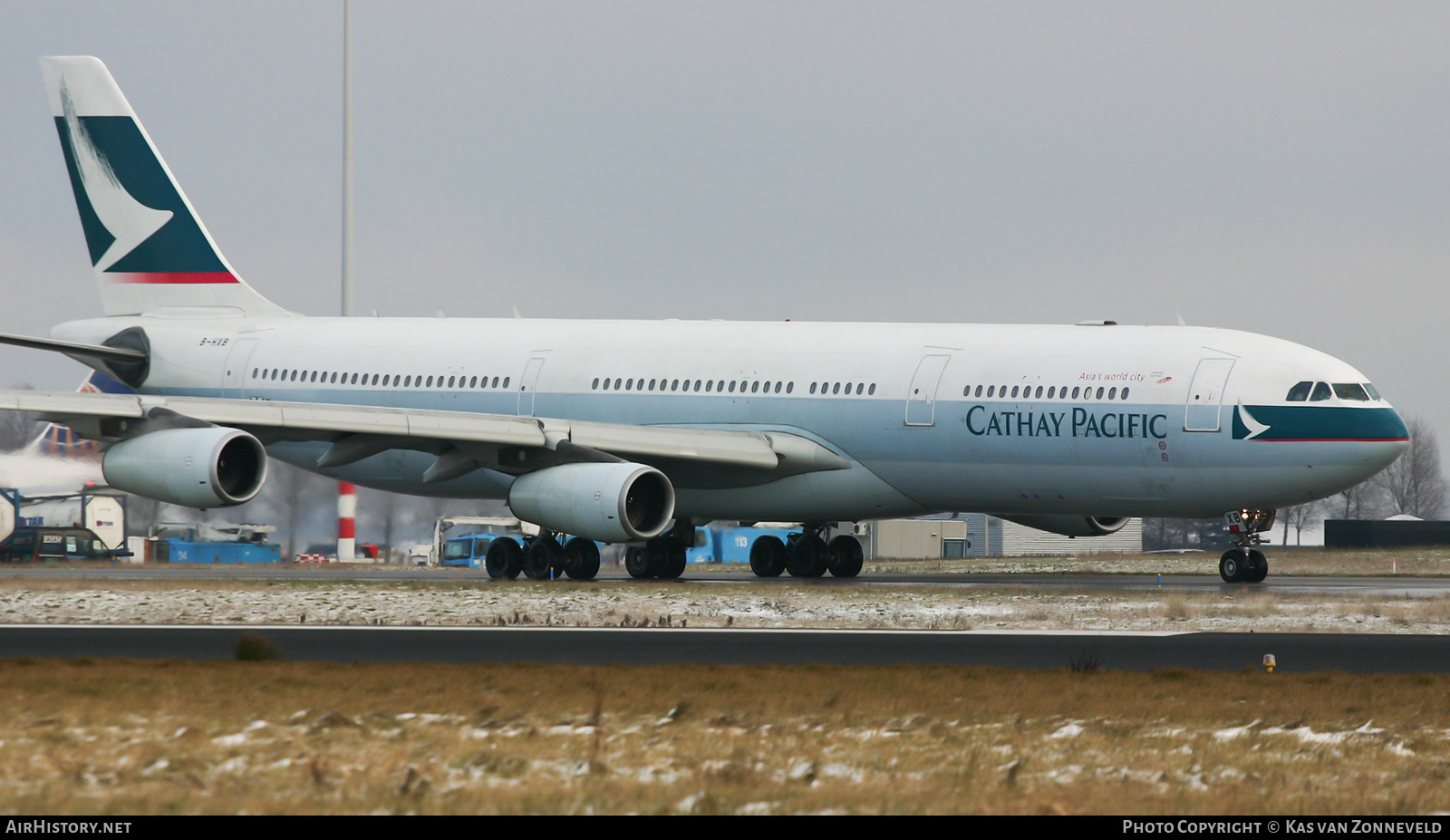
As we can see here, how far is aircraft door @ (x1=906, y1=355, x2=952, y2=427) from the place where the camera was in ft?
100

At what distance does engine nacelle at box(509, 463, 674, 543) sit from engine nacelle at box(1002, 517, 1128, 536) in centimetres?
795

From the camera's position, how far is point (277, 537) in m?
63.2

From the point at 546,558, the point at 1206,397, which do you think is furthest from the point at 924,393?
the point at 546,558

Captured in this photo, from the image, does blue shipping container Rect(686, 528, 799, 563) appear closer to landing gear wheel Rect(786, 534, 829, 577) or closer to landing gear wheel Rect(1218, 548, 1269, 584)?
landing gear wheel Rect(786, 534, 829, 577)

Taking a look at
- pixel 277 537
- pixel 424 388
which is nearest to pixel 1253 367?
pixel 424 388

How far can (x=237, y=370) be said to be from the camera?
37.2 metres

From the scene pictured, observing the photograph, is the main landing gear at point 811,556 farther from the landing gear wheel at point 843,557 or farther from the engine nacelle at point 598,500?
the engine nacelle at point 598,500

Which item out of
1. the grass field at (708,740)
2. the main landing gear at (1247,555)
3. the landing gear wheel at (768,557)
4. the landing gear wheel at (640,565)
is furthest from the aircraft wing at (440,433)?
the grass field at (708,740)

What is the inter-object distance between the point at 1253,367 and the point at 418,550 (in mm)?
44654

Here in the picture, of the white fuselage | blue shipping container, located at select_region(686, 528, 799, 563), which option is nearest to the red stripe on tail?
the white fuselage

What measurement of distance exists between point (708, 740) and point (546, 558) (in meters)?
20.7

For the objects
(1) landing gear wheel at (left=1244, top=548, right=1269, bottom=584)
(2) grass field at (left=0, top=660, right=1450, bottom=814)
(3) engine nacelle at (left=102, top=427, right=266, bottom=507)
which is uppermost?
(3) engine nacelle at (left=102, top=427, right=266, bottom=507)

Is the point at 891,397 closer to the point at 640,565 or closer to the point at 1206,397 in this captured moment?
the point at 1206,397
